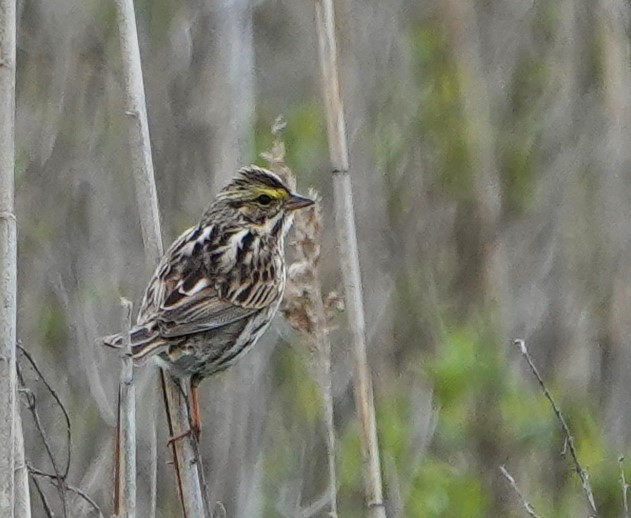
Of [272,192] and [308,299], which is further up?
[272,192]

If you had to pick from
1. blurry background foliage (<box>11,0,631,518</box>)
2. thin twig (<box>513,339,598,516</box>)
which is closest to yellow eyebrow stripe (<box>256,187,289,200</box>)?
blurry background foliage (<box>11,0,631,518</box>)

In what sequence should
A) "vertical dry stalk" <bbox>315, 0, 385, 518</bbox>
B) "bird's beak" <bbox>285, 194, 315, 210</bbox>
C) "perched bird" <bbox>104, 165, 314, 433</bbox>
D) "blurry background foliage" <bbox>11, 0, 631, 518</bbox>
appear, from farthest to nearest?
"blurry background foliage" <bbox>11, 0, 631, 518</bbox> → "bird's beak" <bbox>285, 194, 315, 210</bbox> → "perched bird" <bbox>104, 165, 314, 433</bbox> → "vertical dry stalk" <bbox>315, 0, 385, 518</bbox>

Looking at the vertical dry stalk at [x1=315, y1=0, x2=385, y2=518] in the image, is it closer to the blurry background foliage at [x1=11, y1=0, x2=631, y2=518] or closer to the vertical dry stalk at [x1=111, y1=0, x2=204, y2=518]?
the vertical dry stalk at [x1=111, y1=0, x2=204, y2=518]

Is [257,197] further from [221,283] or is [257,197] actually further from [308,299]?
[308,299]

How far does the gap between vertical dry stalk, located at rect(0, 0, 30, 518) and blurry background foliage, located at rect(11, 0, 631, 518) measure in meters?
1.74

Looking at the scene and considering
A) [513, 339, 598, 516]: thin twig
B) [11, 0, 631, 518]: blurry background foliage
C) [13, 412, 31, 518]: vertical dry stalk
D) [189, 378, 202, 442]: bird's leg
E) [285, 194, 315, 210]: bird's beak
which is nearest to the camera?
[513, 339, 598, 516]: thin twig

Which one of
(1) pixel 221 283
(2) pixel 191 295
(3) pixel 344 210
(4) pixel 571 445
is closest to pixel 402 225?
(1) pixel 221 283

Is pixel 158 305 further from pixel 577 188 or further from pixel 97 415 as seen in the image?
pixel 577 188

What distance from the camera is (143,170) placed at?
3230 millimetres

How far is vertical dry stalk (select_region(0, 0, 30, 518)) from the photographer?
2732 mm

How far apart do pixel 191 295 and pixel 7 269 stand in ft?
4.13

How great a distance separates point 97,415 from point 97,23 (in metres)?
1.74

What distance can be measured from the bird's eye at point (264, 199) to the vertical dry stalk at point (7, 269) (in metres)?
1.59

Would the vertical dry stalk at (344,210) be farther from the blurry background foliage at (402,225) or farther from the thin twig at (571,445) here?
the blurry background foliage at (402,225)
